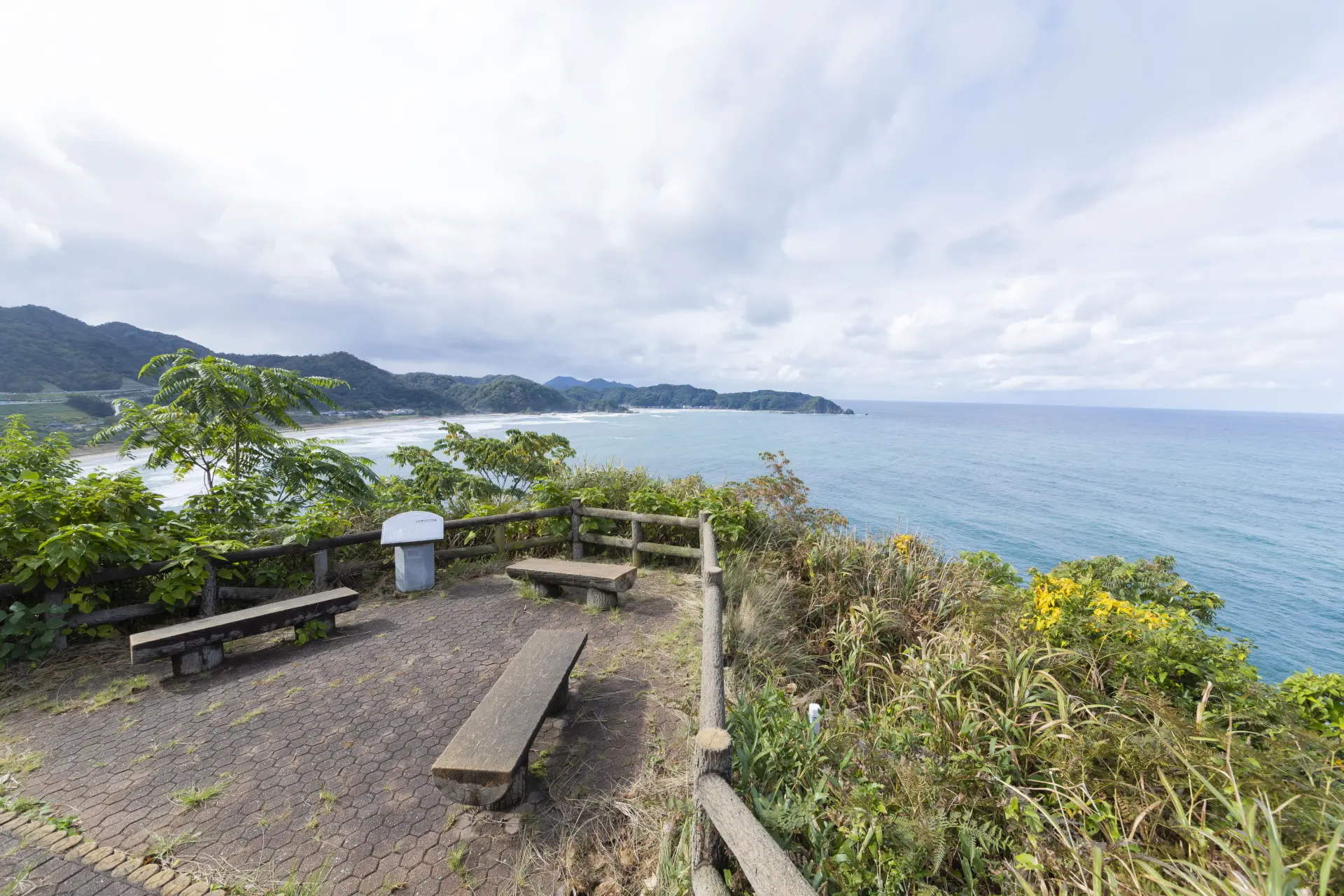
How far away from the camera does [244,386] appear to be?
21.6 ft

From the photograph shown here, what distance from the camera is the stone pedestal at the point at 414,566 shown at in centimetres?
568

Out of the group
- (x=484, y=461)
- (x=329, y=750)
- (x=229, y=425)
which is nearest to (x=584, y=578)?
(x=329, y=750)

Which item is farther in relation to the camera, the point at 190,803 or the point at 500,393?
the point at 500,393

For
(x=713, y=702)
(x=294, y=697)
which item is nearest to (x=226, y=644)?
(x=294, y=697)

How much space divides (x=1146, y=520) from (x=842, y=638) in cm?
4474

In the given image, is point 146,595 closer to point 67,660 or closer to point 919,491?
point 67,660

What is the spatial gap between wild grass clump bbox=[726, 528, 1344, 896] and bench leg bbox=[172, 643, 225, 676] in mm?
4327

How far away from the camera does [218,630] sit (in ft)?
12.8

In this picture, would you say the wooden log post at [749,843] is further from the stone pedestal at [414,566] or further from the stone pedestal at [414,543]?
the stone pedestal at [414,566]

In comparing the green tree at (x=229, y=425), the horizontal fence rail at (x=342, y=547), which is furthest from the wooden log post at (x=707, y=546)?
the green tree at (x=229, y=425)

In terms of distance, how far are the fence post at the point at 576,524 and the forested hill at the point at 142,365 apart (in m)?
23.3

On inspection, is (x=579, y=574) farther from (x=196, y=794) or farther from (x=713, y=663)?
(x=196, y=794)

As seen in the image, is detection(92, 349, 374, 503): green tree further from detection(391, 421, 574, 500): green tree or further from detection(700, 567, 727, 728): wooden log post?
detection(700, 567, 727, 728): wooden log post

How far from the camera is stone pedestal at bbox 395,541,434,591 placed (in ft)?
18.6
